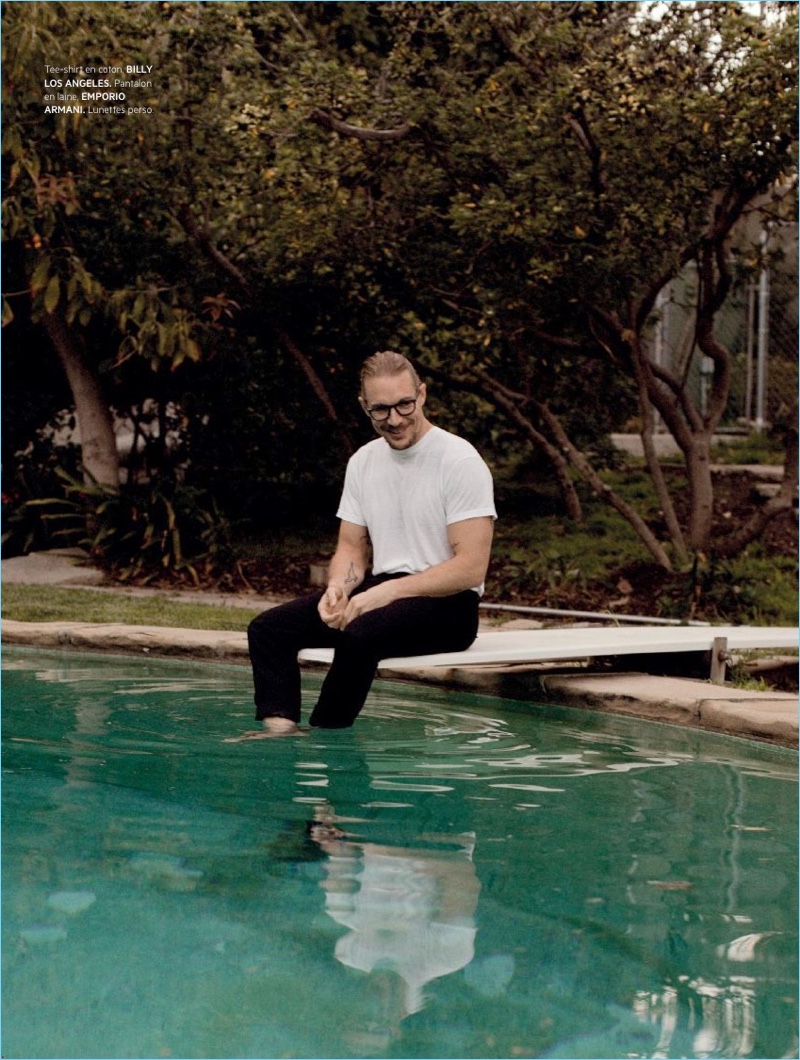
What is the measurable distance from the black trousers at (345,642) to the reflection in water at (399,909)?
753mm

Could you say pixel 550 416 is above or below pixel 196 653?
above

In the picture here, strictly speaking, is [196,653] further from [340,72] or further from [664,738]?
[340,72]

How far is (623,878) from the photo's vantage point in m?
3.76

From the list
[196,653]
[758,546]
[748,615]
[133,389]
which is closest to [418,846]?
[196,653]

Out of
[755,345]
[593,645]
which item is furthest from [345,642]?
[755,345]

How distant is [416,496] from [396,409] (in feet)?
1.12

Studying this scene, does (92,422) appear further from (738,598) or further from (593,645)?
(593,645)

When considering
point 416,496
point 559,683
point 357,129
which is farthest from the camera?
point 357,129

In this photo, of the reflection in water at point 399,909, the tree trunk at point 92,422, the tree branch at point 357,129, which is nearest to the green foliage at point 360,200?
the tree branch at point 357,129

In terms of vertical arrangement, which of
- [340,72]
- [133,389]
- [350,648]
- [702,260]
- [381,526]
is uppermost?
[340,72]

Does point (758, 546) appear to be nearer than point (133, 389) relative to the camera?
Yes

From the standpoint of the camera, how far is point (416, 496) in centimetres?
517

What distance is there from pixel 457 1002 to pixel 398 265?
8313 millimetres

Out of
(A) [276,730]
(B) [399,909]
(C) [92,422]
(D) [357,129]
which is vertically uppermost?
(D) [357,129]
